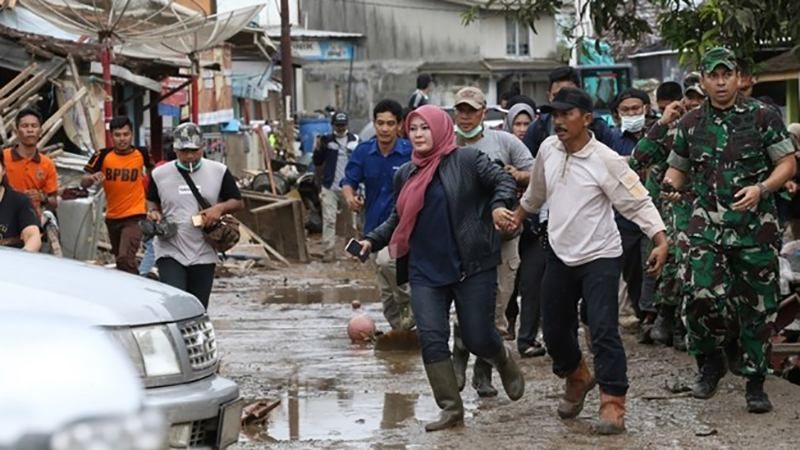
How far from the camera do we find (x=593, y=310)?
24.9 feet

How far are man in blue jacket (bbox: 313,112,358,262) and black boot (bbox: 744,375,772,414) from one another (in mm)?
12291

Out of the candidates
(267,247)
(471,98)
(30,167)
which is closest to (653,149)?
(471,98)

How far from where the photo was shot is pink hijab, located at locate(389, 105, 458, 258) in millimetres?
7844

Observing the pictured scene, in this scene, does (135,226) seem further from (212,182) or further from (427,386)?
(427,386)

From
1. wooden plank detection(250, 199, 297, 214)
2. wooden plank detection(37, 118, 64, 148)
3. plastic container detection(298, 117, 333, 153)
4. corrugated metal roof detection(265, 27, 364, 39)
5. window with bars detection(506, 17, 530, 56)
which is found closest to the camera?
wooden plank detection(37, 118, 64, 148)

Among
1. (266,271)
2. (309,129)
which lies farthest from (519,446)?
(309,129)

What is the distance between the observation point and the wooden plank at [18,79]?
17578 mm

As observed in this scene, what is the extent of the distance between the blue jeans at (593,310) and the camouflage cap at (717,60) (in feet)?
3.57

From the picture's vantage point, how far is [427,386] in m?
9.40

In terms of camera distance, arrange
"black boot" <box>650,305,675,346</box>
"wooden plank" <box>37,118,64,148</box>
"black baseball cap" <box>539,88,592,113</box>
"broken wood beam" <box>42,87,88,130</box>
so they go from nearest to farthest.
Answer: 1. "black baseball cap" <box>539,88,592,113</box>
2. "black boot" <box>650,305,675,346</box>
3. "wooden plank" <box>37,118,64,148</box>
4. "broken wood beam" <box>42,87,88,130</box>

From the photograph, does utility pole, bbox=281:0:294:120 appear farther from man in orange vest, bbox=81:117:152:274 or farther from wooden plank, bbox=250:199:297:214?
man in orange vest, bbox=81:117:152:274

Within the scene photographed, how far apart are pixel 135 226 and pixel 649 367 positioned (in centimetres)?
513

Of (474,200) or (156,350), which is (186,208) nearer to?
(474,200)

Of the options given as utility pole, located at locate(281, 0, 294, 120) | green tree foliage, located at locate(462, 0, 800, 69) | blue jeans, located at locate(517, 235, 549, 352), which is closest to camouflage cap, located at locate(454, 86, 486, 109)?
green tree foliage, located at locate(462, 0, 800, 69)
